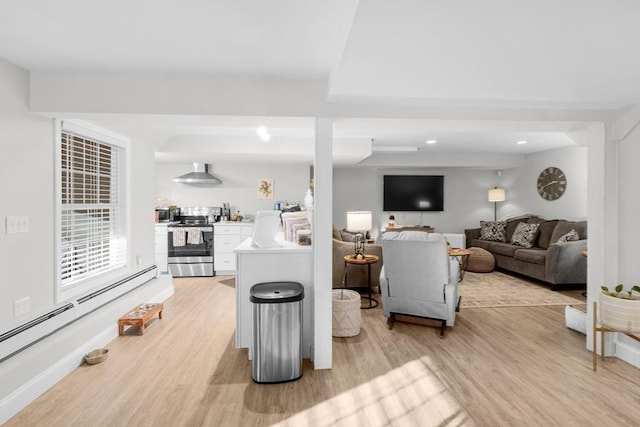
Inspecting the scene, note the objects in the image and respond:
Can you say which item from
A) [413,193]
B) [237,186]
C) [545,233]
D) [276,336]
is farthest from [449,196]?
[276,336]

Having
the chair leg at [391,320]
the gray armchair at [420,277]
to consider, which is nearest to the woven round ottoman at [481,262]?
the gray armchair at [420,277]

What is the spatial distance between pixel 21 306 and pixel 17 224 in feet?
1.86

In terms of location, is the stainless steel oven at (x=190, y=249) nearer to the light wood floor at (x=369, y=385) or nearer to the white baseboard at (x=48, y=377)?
the light wood floor at (x=369, y=385)

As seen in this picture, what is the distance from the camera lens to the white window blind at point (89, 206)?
2.89 meters

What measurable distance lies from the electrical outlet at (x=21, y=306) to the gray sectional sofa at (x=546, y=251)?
596 cm

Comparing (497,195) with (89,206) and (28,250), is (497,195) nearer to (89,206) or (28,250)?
(89,206)

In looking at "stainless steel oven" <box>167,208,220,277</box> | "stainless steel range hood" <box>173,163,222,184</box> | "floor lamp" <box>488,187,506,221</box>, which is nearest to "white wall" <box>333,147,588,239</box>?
"floor lamp" <box>488,187,506,221</box>

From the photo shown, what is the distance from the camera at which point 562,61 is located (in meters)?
1.93

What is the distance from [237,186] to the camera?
21.5 feet

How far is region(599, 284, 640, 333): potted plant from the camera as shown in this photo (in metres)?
2.39

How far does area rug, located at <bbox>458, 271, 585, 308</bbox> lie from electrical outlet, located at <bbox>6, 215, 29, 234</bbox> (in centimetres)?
432

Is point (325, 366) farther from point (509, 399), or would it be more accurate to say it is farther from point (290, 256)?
point (509, 399)

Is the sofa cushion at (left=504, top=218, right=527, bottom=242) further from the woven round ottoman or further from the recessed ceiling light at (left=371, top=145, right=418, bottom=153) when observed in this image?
the recessed ceiling light at (left=371, top=145, right=418, bottom=153)

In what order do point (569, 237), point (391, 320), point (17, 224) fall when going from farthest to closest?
point (569, 237) < point (391, 320) < point (17, 224)
